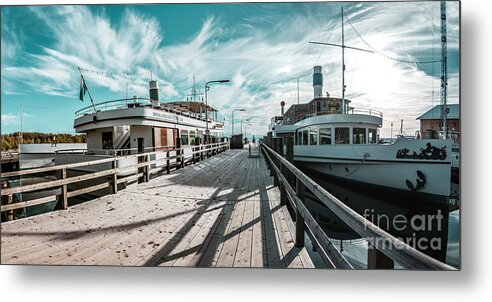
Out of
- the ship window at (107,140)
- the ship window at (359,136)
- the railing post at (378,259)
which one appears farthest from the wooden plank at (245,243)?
the ship window at (107,140)

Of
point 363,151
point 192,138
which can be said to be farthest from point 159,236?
point 192,138

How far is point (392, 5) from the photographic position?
2.10 meters

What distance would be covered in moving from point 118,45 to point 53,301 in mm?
2589

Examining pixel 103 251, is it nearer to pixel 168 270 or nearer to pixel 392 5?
pixel 168 270

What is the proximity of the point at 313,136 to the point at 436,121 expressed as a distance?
3.87 m

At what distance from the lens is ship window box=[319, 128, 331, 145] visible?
5.50 metres

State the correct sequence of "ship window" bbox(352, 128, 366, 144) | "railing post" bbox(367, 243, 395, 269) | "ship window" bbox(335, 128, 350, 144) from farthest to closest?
"ship window" bbox(335, 128, 350, 144), "ship window" bbox(352, 128, 366, 144), "railing post" bbox(367, 243, 395, 269)

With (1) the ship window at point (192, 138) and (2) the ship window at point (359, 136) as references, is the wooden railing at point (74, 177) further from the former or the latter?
(2) the ship window at point (359, 136)

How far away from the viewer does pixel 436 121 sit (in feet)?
6.65

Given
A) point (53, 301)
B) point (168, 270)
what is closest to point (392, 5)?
point (168, 270)

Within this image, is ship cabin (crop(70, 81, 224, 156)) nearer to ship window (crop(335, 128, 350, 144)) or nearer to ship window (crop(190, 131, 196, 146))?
ship window (crop(190, 131, 196, 146))

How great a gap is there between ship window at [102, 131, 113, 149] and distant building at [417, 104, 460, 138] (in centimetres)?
832

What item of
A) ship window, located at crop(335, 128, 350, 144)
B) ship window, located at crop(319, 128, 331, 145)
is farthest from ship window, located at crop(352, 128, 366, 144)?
ship window, located at crop(319, 128, 331, 145)

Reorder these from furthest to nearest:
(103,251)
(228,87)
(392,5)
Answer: (228,87) → (392,5) → (103,251)
